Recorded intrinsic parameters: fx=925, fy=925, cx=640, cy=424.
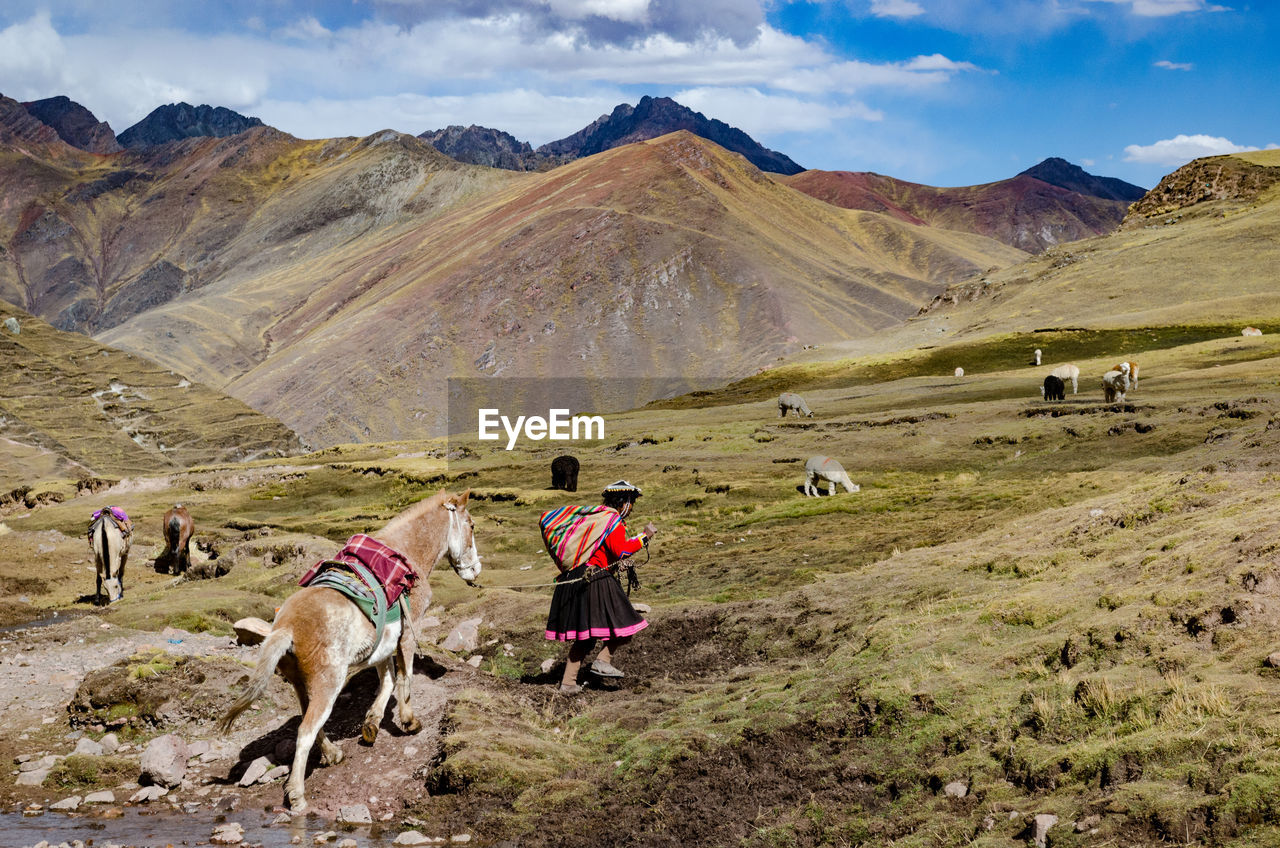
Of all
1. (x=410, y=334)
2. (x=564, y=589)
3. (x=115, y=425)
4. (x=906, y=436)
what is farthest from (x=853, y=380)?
(x=410, y=334)

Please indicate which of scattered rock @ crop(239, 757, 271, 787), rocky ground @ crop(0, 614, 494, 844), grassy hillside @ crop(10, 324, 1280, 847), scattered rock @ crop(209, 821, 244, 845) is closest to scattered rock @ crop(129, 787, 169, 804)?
rocky ground @ crop(0, 614, 494, 844)

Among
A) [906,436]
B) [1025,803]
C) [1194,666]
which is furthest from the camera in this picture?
[906,436]

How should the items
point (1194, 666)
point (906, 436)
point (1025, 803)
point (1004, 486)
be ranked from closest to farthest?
point (1025, 803)
point (1194, 666)
point (1004, 486)
point (906, 436)

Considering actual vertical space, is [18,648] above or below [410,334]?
below

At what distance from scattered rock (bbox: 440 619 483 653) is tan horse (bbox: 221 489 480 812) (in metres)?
6.28

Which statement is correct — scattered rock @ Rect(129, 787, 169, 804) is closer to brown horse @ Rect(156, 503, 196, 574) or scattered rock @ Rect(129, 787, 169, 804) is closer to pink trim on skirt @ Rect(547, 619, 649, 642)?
pink trim on skirt @ Rect(547, 619, 649, 642)

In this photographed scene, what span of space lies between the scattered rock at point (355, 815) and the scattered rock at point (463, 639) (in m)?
8.20

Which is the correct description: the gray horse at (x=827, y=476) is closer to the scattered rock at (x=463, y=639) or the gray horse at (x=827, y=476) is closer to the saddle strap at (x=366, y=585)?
the scattered rock at (x=463, y=639)

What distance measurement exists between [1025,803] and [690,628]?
9.98m

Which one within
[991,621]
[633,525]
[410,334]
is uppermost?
[410,334]

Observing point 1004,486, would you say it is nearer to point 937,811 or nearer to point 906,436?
point 906,436

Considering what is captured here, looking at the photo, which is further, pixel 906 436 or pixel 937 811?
pixel 906 436

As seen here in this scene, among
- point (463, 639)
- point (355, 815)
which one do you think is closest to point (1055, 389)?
point (463, 639)

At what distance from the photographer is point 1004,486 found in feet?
103
